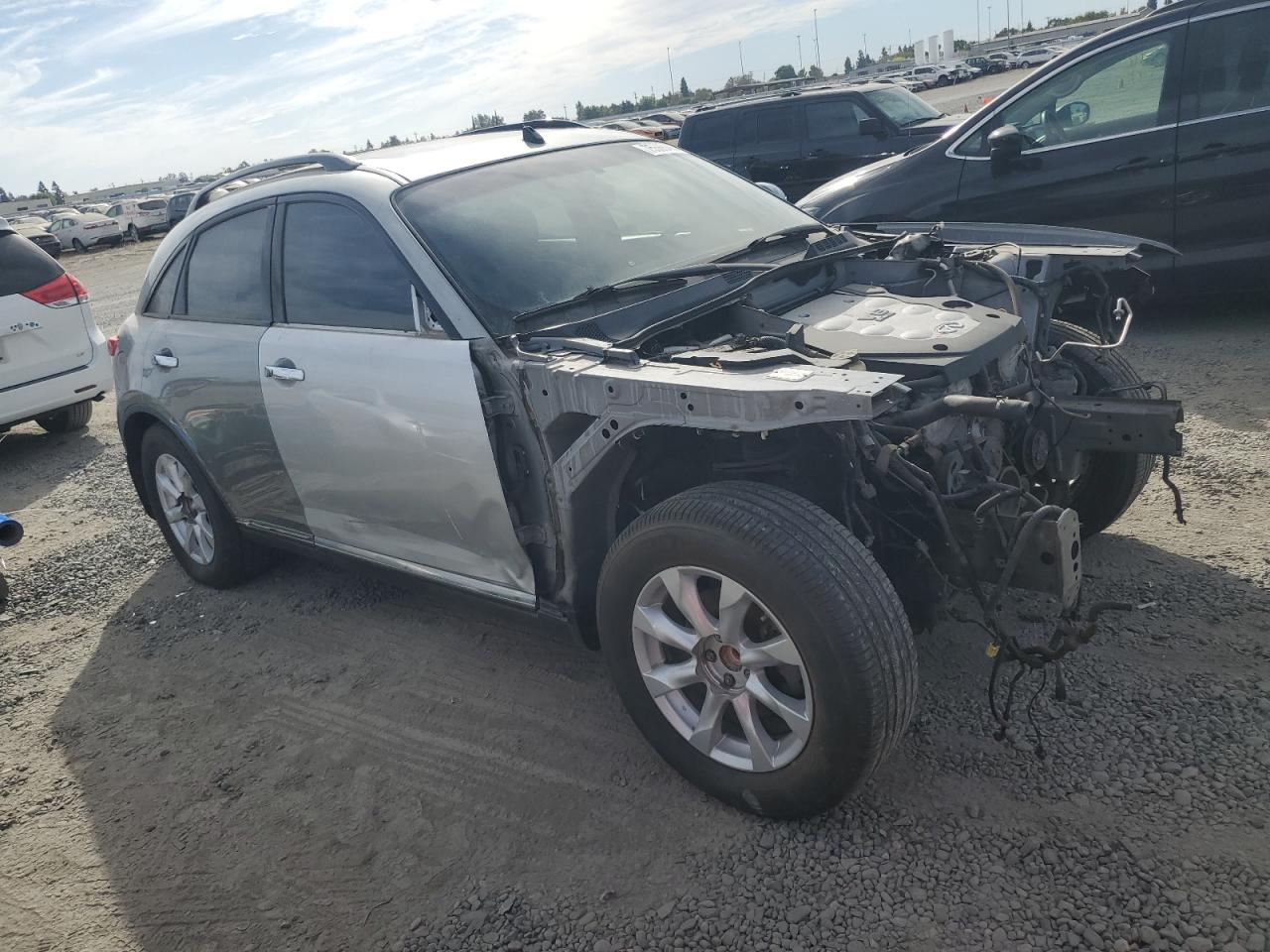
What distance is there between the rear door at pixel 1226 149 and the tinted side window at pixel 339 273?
5062 mm

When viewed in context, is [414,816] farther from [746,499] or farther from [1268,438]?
[1268,438]

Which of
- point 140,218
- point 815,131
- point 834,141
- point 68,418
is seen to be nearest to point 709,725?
point 68,418

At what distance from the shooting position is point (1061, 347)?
12.1 ft

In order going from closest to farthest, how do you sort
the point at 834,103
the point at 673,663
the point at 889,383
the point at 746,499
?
1. the point at 889,383
2. the point at 746,499
3. the point at 673,663
4. the point at 834,103

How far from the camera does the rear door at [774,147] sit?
40.8 feet

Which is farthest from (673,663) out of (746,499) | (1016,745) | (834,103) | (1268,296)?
(834,103)

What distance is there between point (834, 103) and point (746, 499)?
424 inches

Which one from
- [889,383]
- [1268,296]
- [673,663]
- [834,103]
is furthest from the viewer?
[834,103]

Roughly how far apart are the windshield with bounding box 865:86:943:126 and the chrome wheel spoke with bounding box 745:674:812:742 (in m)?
10.8

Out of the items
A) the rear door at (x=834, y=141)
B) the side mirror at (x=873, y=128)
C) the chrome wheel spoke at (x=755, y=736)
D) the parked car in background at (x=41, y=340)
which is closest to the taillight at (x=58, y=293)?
the parked car in background at (x=41, y=340)

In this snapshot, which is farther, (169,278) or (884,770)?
(169,278)

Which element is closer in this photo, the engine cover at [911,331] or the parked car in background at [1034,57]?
the engine cover at [911,331]

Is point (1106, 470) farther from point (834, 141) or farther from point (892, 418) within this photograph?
point (834, 141)

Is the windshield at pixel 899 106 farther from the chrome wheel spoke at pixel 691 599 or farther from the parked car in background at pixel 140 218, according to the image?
the parked car in background at pixel 140 218
